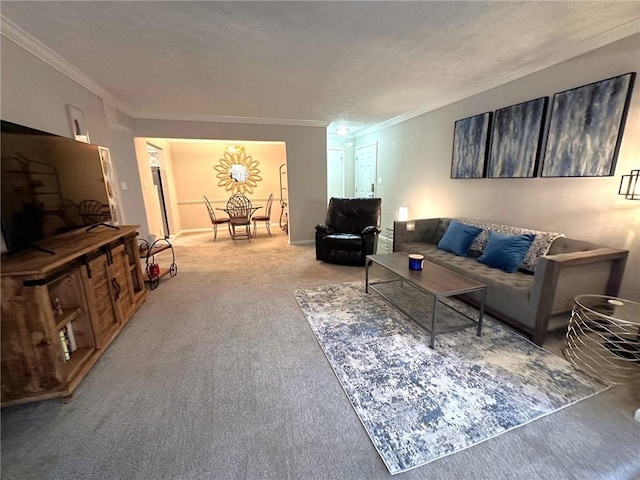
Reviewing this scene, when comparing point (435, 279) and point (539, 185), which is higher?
point (539, 185)

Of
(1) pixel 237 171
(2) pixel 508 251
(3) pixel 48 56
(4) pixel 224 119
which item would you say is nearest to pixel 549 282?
(2) pixel 508 251

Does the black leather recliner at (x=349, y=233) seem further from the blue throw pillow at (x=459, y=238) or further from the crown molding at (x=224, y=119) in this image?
the crown molding at (x=224, y=119)

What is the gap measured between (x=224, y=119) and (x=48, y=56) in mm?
A: 2437

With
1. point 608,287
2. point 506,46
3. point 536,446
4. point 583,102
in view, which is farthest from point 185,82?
point 608,287

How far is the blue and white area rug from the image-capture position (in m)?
1.36

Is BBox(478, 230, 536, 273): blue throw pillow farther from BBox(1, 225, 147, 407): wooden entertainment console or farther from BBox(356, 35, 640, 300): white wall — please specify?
BBox(1, 225, 147, 407): wooden entertainment console

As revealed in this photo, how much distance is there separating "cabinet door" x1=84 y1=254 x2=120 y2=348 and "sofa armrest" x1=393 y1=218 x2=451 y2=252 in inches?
122

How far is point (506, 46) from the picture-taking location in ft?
7.55

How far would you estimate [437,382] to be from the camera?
170 centimetres

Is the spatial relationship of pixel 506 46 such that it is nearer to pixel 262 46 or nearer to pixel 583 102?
pixel 583 102

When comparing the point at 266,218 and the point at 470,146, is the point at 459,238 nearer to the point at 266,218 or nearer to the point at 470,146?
the point at 470,146

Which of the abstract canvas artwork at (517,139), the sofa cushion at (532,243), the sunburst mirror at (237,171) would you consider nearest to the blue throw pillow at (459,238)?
the sofa cushion at (532,243)

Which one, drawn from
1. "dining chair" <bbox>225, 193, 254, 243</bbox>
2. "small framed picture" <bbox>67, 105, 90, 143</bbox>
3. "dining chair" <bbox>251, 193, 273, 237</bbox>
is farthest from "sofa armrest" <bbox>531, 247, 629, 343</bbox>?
"dining chair" <bbox>225, 193, 254, 243</bbox>

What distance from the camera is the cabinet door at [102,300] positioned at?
190cm
